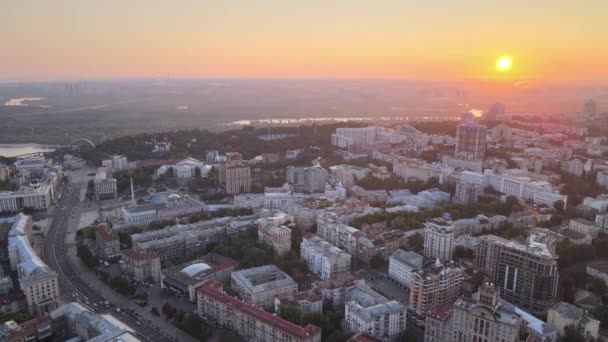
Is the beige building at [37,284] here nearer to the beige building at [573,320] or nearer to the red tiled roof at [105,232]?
the red tiled roof at [105,232]

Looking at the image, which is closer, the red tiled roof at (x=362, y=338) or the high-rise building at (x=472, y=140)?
the red tiled roof at (x=362, y=338)

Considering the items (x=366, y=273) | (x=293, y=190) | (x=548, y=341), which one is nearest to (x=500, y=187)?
(x=293, y=190)

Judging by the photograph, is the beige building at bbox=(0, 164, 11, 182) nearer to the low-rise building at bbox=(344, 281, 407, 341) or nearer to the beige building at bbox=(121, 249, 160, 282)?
the beige building at bbox=(121, 249, 160, 282)

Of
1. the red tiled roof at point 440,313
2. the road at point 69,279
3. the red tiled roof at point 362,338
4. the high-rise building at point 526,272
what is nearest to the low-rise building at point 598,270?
the high-rise building at point 526,272

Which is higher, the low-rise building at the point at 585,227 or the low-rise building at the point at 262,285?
the low-rise building at the point at 585,227

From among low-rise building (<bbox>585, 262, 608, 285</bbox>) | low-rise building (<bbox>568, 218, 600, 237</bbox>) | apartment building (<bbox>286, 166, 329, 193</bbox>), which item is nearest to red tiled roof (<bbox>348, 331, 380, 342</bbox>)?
low-rise building (<bbox>585, 262, 608, 285</bbox>)

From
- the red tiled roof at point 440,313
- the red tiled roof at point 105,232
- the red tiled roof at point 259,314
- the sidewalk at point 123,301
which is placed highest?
the red tiled roof at point 440,313
